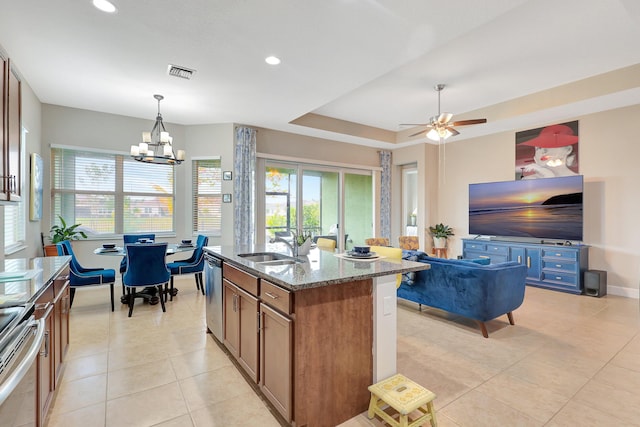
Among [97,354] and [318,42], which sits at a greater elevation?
[318,42]

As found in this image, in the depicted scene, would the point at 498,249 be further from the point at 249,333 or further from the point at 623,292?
the point at 249,333

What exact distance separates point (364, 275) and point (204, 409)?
1.44 metres

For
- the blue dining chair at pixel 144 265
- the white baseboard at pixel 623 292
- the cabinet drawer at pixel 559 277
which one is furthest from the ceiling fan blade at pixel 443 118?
the blue dining chair at pixel 144 265

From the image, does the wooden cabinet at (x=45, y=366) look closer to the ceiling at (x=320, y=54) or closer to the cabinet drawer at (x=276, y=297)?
the cabinet drawer at (x=276, y=297)

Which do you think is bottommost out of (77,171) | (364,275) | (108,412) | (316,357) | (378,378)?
(108,412)

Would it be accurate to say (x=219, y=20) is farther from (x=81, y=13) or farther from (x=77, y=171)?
(x=77, y=171)

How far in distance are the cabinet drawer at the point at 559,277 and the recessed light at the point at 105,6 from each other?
6.73 m

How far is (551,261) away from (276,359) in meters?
5.27

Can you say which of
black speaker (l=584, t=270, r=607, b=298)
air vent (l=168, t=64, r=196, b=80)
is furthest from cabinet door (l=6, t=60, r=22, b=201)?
black speaker (l=584, t=270, r=607, b=298)

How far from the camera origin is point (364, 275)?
77.3 inches

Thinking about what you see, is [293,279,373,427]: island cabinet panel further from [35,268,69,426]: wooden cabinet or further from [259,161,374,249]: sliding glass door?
[259,161,374,249]: sliding glass door

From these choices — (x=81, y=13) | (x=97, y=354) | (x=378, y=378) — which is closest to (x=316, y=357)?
(x=378, y=378)

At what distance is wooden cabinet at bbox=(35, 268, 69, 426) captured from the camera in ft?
5.55

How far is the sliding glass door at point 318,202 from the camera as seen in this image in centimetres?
645
